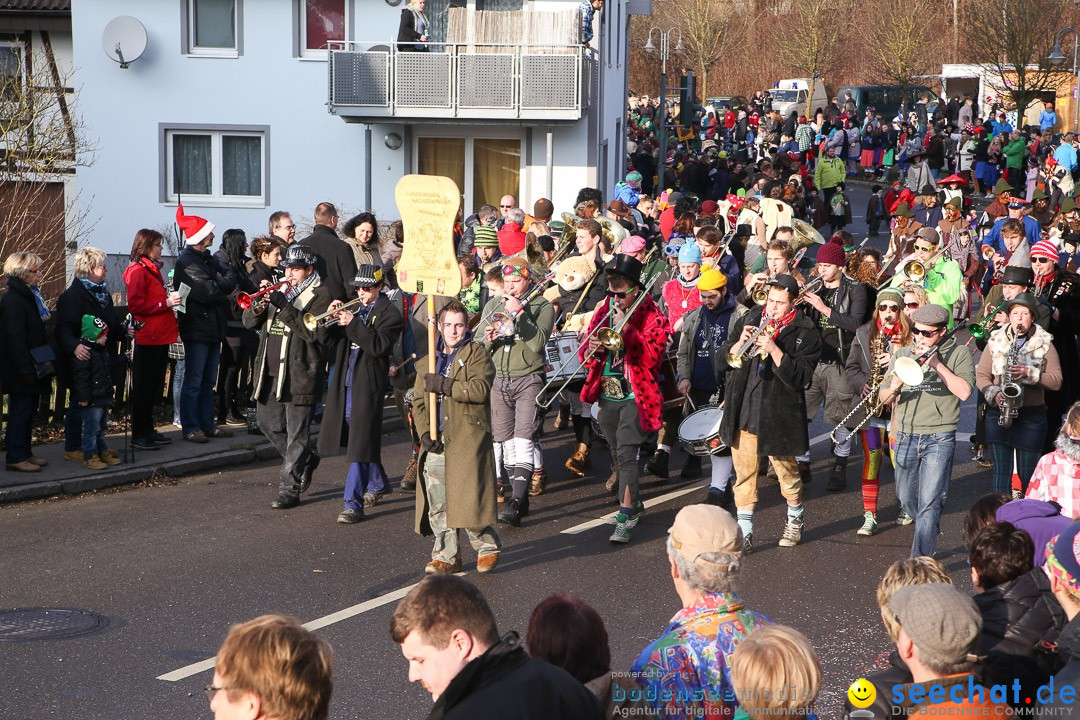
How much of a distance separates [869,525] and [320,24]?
19.9 m

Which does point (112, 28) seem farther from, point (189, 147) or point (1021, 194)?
point (1021, 194)

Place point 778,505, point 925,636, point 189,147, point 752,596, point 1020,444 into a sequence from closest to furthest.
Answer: point 925,636, point 752,596, point 1020,444, point 778,505, point 189,147

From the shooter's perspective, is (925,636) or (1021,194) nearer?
(925,636)

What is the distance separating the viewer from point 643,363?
32.2 ft

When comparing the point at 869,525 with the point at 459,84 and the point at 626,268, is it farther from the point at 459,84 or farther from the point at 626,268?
the point at 459,84

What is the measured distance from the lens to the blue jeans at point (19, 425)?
10.9 meters

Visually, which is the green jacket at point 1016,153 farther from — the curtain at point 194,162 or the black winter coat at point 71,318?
the black winter coat at point 71,318

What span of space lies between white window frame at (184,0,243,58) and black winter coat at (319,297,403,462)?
18016mm

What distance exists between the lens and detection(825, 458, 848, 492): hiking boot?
37.0 ft

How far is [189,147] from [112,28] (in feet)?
8.79

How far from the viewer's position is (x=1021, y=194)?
3675 centimetres

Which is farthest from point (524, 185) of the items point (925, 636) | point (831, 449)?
point (925, 636)

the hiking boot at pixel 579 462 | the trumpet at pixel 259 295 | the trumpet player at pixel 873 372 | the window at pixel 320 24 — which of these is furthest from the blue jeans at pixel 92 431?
the window at pixel 320 24

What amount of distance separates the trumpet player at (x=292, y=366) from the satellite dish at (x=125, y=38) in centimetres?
1750
